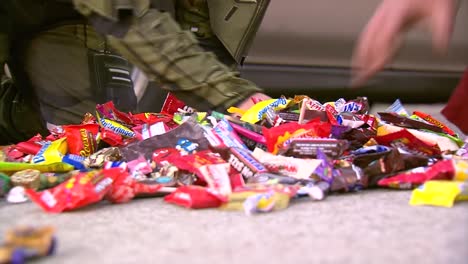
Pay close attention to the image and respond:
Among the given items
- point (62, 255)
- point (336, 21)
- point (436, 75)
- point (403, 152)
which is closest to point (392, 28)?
point (403, 152)

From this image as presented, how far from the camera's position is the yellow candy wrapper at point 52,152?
4.07 ft

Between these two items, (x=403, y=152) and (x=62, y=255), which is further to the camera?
(x=403, y=152)

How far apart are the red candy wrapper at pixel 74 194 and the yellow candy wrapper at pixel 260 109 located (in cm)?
44

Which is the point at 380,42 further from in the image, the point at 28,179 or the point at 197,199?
the point at 28,179

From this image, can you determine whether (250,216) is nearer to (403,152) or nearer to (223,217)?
(223,217)

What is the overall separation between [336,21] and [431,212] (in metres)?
1.67

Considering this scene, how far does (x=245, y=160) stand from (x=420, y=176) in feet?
0.94

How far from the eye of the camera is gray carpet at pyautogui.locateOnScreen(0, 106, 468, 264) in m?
0.68

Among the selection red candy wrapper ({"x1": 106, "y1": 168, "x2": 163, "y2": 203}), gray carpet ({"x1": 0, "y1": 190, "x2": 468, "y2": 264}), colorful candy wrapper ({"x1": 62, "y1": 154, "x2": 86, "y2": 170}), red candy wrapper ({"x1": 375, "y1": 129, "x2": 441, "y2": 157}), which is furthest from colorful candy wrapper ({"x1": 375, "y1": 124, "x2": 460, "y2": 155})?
colorful candy wrapper ({"x1": 62, "y1": 154, "x2": 86, "y2": 170})

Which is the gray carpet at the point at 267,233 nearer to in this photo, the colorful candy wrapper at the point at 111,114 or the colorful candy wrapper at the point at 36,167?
the colorful candy wrapper at the point at 36,167

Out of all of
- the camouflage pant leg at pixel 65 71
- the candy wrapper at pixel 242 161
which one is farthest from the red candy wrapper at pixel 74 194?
the camouflage pant leg at pixel 65 71

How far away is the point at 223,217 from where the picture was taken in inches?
33.8

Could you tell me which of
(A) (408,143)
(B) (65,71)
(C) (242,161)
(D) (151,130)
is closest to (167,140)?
(D) (151,130)

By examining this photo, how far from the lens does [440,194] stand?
0.88 metres
